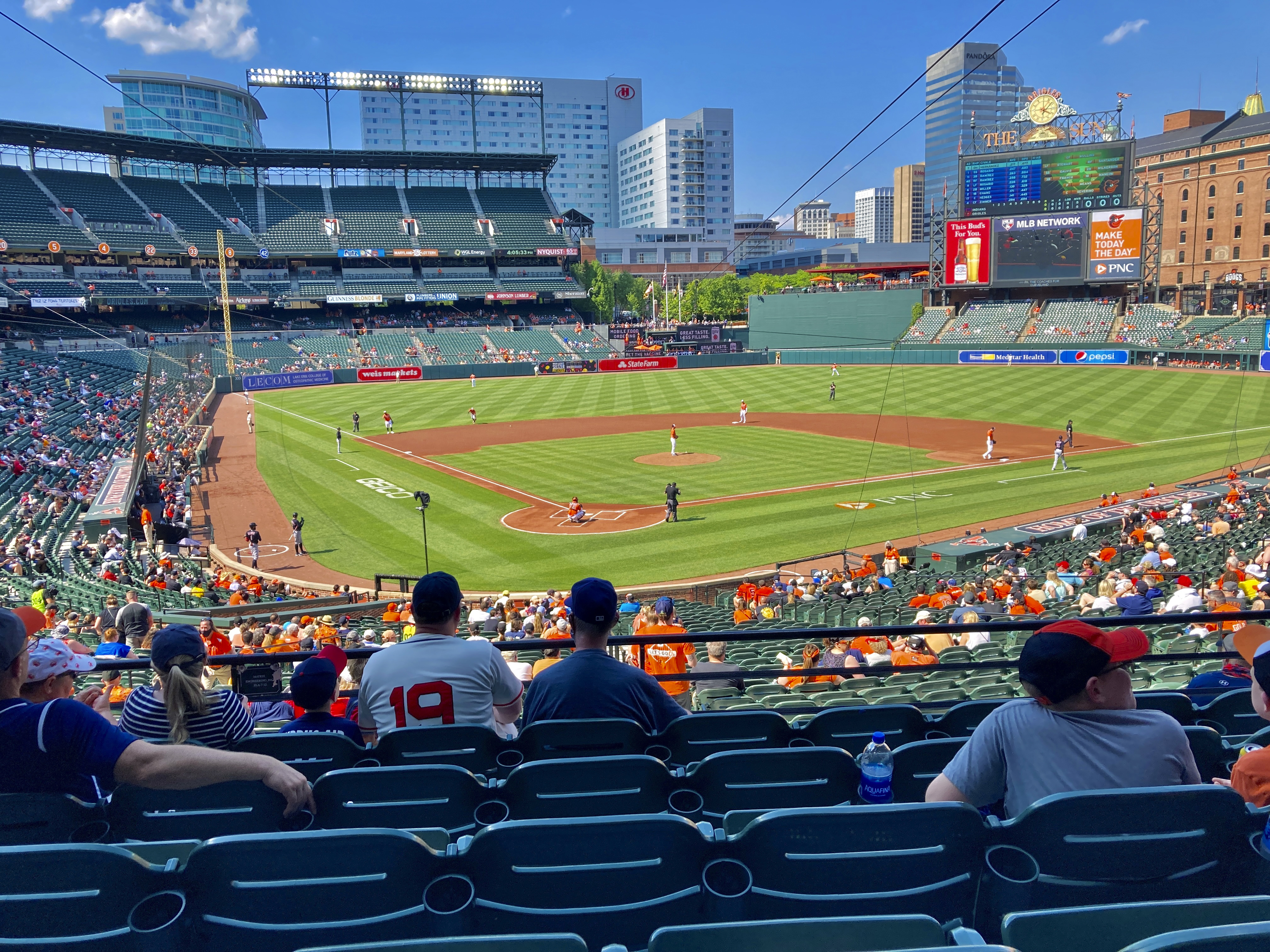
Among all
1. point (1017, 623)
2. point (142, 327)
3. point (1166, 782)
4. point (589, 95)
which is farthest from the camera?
point (589, 95)

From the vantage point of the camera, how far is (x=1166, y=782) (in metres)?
3.34

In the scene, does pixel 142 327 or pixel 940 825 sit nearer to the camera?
pixel 940 825

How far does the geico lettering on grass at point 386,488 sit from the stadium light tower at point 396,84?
59588 mm

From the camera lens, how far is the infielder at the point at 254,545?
80.9ft

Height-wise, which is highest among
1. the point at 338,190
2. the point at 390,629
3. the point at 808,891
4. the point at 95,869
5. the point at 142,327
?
the point at 338,190

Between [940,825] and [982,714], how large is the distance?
2265 millimetres

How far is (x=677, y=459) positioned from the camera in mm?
36656

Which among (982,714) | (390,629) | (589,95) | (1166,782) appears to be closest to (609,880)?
(1166,782)

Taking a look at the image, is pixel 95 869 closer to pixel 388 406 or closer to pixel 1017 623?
pixel 1017 623

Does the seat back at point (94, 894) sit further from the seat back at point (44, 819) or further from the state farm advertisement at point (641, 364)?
the state farm advertisement at point (641, 364)

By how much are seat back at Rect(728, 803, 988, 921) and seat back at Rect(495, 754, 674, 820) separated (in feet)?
2.77

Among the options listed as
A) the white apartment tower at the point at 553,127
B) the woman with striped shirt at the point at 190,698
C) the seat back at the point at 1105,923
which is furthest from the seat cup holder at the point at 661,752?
the white apartment tower at the point at 553,127

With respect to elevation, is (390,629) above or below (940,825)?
below

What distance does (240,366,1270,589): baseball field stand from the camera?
81.7ft
